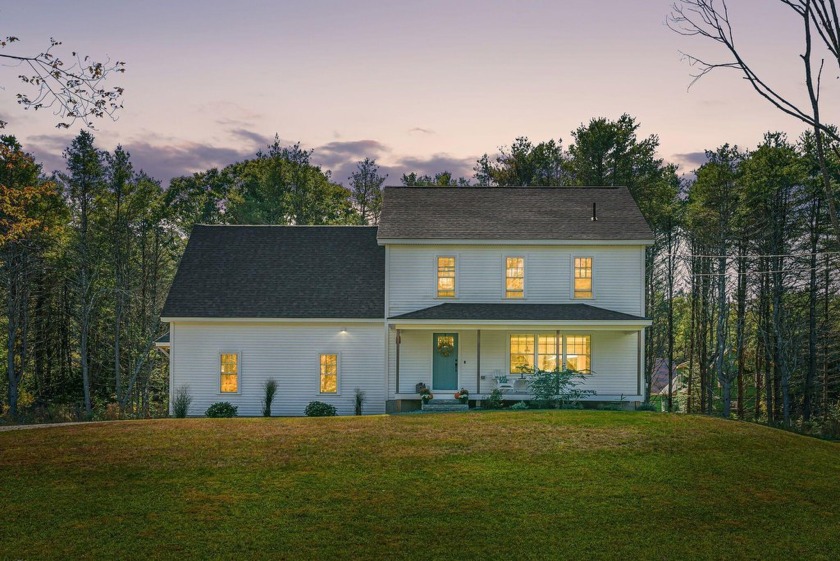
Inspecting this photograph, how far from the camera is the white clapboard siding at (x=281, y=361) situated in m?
23.4

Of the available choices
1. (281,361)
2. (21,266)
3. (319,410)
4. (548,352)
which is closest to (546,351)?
(548,352)

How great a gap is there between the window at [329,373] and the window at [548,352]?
5720 mm

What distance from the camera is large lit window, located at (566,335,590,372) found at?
2333 cm

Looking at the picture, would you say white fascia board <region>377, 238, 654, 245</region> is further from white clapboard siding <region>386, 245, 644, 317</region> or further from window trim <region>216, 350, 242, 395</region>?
window trim <region>216, 350, 242, 395</region>

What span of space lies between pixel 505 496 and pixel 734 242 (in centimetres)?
2408

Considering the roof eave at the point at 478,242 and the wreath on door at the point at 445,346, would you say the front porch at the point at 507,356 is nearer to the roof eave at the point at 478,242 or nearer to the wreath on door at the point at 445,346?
the wreath on door at the point at 445,346

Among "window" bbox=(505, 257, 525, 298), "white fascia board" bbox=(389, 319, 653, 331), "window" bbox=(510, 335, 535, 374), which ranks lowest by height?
"window" bbox=(510, 335, 535, 374)

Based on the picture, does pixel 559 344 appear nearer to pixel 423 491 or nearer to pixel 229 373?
pixel 229 373

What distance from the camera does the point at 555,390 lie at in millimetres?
21688

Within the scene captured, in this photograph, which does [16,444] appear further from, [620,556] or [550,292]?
[550,292]

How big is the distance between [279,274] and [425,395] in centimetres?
686

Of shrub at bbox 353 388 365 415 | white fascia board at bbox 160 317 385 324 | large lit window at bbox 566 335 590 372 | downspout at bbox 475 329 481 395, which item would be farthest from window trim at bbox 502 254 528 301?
shrub at bbox 353 388 365 415

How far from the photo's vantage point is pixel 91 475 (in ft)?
44.5

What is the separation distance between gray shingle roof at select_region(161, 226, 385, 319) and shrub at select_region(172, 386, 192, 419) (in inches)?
97.2
